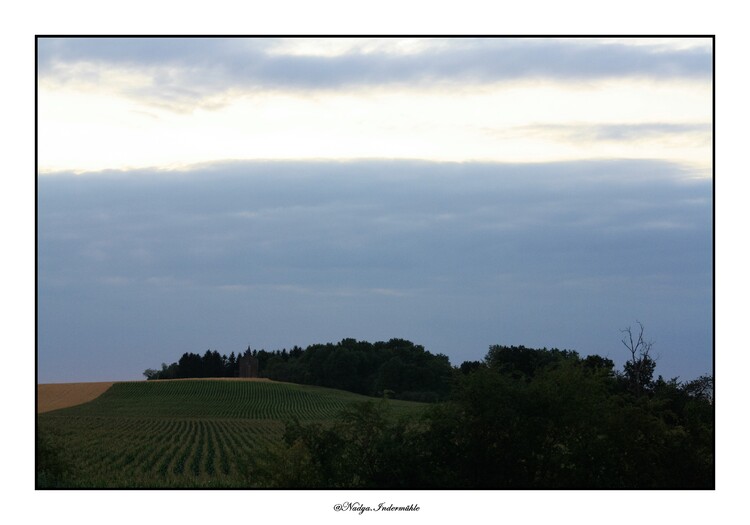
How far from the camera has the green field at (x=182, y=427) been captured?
111 feet

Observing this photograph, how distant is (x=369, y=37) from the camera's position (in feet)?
60.3

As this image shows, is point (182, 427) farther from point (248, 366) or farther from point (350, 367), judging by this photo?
point (248, 366)

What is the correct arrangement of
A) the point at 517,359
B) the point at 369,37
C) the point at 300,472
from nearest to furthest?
the point at 369,37
the point at 300,472
the point at 517,359

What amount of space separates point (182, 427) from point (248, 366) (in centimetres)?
8884

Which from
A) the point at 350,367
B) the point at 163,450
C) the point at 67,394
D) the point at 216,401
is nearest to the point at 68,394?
the point at 67,394

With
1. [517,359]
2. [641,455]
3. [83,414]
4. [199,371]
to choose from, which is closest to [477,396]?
[641,455]

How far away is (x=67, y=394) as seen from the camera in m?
122

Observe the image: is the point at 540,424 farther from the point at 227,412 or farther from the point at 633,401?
the point at 227,412

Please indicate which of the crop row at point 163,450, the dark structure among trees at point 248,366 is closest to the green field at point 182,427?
the crop row at point 163,450

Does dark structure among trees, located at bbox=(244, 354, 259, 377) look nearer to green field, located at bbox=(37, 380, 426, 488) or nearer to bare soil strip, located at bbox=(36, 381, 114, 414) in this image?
green field, located at bbox=(37, 380, 426, 488)

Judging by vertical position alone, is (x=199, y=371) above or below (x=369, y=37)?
below

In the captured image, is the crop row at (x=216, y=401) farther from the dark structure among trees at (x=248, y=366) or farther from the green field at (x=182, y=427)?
the dark structure among trees at (x=248, y=366)
